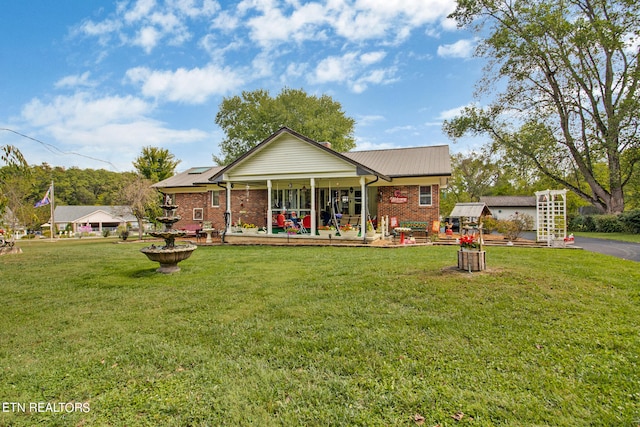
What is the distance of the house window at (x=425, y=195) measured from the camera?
15.0 m

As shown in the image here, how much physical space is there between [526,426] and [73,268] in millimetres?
10961

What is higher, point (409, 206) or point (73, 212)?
point (73, 212)

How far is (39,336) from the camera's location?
4371mm

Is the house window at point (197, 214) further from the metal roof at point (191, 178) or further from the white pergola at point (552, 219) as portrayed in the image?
the white pergola at point (552, 219)

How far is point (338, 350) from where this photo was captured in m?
3.59

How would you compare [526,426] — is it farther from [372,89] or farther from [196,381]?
[372,89]

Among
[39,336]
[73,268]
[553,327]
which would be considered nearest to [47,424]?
[39,336]

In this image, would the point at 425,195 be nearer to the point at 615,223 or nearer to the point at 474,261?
the point at 474,261

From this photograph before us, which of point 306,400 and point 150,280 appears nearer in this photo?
point 306,400

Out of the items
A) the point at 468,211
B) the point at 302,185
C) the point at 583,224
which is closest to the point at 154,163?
the point at 302,185

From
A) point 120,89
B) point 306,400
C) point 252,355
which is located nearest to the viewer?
point 306,400

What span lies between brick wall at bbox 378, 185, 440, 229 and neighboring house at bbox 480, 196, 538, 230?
26050mm

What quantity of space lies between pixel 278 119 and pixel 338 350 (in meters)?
35.8

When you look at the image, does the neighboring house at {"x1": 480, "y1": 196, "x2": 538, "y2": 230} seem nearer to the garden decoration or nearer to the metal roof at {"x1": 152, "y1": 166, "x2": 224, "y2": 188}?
the metal roof at {"x1": 152, "y1": 166, "x2": 224, "y2": 188}
